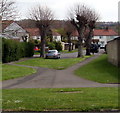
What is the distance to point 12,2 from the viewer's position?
21.8 metres

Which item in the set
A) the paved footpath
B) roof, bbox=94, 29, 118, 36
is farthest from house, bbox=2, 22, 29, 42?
roof, bbox=94, 29, 118, 36

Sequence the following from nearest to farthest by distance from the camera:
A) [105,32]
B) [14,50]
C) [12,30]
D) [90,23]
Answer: [12,30] < [14,50] < [90,23] < [105,32]

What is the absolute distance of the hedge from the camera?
35.9 meters

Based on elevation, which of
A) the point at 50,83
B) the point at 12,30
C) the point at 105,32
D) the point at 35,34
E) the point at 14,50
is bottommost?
the point at 50,83

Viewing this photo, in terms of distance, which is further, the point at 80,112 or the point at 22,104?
the point at 22,104

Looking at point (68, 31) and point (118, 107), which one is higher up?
point (68, 31)

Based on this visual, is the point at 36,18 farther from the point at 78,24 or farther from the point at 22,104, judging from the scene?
the point at 22,104

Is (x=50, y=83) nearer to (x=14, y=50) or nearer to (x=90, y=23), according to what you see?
(x=14, y=50)

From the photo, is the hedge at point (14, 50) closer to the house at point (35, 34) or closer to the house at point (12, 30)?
the house at point (12, 30)

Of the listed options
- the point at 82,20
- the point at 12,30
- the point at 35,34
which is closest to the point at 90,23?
the point at 82,20

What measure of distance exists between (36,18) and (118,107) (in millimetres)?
39698

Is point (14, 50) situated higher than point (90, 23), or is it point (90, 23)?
point (90, 23)

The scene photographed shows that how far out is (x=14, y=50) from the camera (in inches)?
1533

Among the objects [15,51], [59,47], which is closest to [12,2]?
[15,51]
